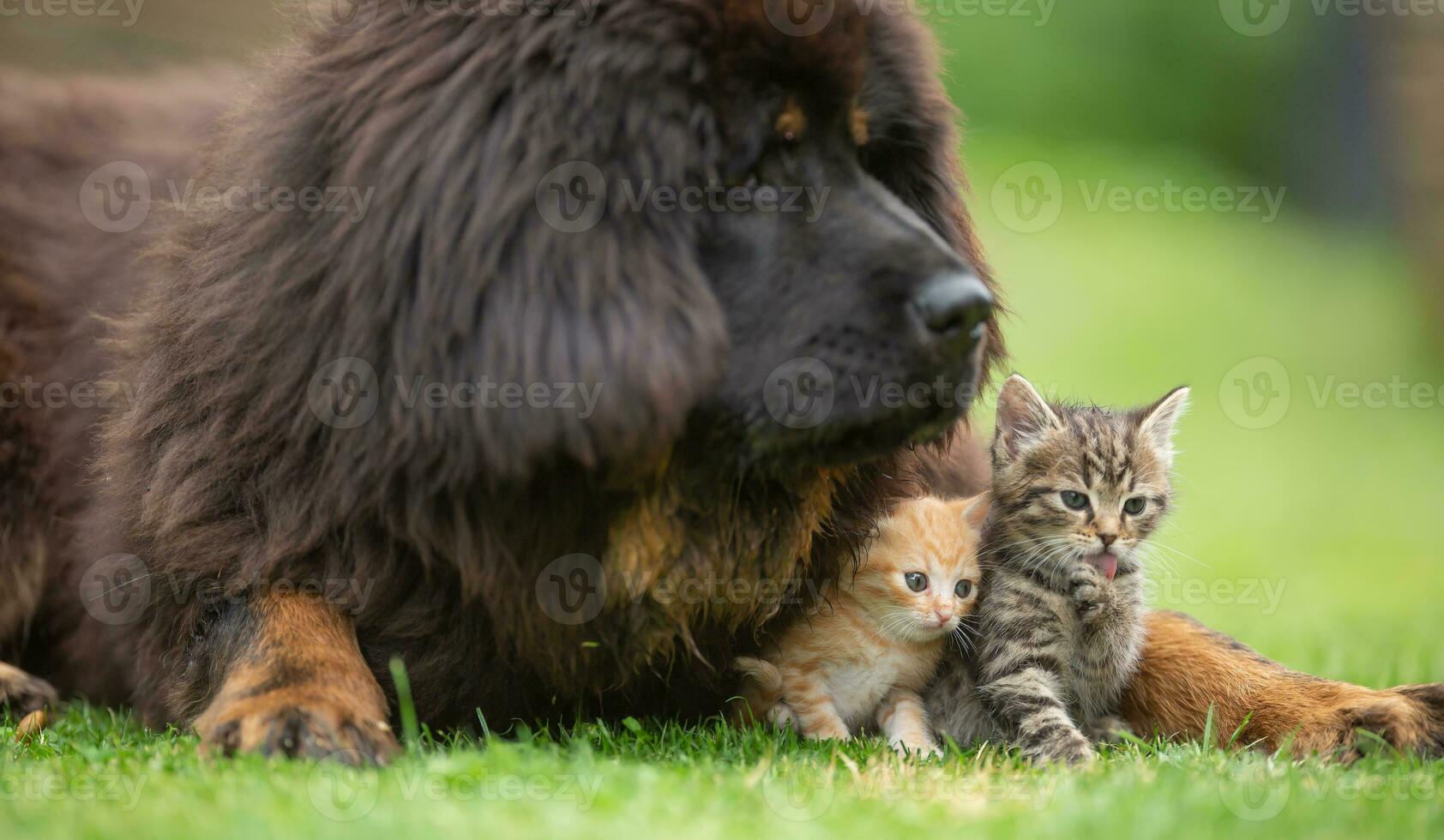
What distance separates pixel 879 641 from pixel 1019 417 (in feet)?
2.48

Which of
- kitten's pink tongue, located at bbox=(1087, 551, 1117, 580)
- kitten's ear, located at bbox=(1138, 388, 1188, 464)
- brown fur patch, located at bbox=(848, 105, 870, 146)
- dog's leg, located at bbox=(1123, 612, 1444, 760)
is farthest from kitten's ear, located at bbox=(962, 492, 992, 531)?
brown fur patch, located at bbox=(848, 105, 870, 146)

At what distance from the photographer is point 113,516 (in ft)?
11.7

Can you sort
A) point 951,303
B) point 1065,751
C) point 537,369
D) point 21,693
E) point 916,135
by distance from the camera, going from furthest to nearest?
point 21,693
point 916,135
point 1065,751
point 951,303
point 537,369

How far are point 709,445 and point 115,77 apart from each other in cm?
404

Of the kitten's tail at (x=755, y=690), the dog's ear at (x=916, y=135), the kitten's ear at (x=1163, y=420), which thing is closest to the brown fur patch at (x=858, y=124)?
the dog's ear at (x=916, y=135)

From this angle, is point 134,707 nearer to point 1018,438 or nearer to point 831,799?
point 831,799

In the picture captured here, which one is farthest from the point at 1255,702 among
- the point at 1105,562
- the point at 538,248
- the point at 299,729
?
the point at 299,729

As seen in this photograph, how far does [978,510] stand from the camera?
3916mm

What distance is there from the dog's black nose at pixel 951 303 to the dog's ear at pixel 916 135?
21.4 inches

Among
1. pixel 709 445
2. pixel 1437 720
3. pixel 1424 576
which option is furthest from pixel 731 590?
pixel 1424 576

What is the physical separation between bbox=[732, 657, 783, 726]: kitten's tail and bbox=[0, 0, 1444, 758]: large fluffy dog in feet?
0.24

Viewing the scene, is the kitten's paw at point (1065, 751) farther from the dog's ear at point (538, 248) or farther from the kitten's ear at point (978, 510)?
the dog's ear at point (538, 248)

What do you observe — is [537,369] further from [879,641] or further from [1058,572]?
[1058,572]

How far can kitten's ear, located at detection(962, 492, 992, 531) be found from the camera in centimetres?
388
